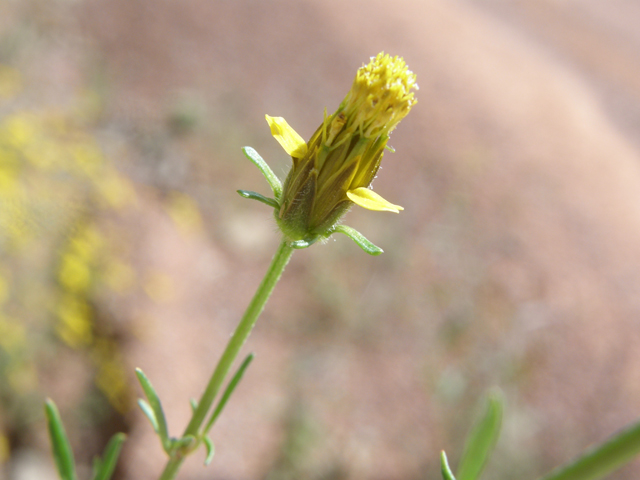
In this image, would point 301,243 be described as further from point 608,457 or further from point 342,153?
point 608,457

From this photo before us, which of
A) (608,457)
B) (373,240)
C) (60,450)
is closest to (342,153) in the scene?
(608,457)

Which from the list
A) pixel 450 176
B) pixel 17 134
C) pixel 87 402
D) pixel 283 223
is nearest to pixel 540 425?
pixel 450 176

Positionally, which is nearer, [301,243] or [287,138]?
[301,243]

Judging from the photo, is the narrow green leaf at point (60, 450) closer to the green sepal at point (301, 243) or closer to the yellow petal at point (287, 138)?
the green sepal at point (301, 243)

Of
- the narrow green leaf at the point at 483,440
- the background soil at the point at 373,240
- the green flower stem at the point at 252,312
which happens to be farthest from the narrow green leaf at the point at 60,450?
the background soil at the point at 373,240

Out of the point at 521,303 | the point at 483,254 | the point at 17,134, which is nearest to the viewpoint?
the point at 17,134

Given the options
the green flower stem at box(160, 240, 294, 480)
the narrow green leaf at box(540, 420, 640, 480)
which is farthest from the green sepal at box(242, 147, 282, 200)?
the narrow green leaf at box(540, 420, 640, 480)

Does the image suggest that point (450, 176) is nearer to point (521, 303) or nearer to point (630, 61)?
point (521, 303)

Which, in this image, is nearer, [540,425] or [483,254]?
[540,425]
